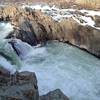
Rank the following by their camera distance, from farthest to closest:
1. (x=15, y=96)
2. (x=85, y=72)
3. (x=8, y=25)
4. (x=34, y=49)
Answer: (x=8, y=25) → (x=34, y=49) → (x=85, y=72) → (x=15, y=96)

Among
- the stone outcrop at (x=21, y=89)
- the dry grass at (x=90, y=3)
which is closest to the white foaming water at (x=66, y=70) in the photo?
the stone outcrop at (x=21, y=89)

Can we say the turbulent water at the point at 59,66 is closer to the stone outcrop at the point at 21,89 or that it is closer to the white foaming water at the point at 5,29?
the white foaming water at the point at 5,29

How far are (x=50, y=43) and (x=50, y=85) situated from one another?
720cm

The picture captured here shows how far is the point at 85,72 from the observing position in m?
15.8

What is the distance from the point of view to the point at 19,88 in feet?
28.3

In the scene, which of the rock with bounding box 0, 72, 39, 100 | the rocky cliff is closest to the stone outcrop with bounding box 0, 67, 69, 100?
the rock with bounding box 0, 72, 39, 100

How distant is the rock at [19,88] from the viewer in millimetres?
8141

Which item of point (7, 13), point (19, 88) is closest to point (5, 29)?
point (7, 13)

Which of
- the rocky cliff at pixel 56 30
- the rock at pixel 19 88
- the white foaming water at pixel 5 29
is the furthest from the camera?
the white foaming water at pixel 5 29

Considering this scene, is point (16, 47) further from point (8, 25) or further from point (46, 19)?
point (8, 25)

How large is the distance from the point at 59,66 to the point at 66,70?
29.3 inches

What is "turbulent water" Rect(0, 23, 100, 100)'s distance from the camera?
13.8 m

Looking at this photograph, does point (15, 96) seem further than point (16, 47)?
No

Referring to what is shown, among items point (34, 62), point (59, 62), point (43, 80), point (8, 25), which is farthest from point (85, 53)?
point (8, 25)
